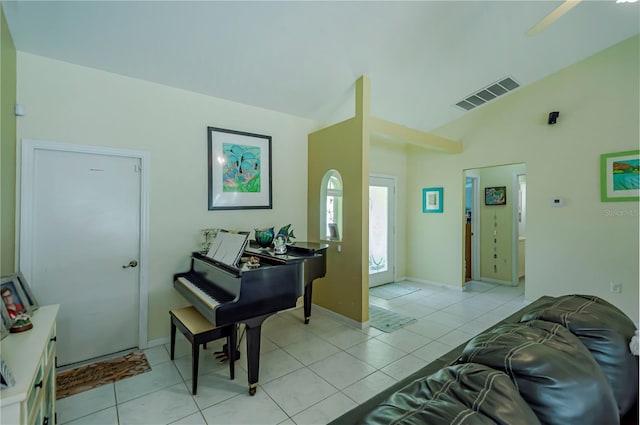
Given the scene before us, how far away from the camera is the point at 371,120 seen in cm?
→ 372

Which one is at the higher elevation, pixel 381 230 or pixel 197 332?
pixel 381 230

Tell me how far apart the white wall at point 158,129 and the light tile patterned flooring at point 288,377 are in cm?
82

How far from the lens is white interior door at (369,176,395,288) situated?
17.7 ft

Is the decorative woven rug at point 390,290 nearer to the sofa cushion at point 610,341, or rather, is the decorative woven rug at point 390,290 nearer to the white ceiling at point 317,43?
the white ceiling at point 317,43

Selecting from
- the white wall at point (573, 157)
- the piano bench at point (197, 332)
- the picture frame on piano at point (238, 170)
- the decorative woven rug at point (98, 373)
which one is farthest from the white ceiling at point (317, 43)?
the decorative woven rug at point (98, 373)

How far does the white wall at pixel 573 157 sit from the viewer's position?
138 inches

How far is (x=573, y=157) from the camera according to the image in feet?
12.8

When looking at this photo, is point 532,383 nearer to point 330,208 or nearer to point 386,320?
point 386,320

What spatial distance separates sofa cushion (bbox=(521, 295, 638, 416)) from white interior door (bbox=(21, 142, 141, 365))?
346cm

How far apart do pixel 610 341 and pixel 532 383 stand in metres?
0.58

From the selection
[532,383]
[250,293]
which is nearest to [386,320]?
[250,293]

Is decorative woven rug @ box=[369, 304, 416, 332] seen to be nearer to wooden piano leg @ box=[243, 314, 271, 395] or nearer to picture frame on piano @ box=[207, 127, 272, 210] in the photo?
wooden piano leg @ box=[243, 314, 271, 395]

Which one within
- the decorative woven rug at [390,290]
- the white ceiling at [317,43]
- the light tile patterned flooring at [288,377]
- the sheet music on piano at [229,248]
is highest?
the white ceiling at [317,43]

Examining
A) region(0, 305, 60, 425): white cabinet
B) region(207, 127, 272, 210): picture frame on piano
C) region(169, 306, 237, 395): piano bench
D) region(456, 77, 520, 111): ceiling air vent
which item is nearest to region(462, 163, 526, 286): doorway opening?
region(456, 77, 520, 111): ceiling air vent
